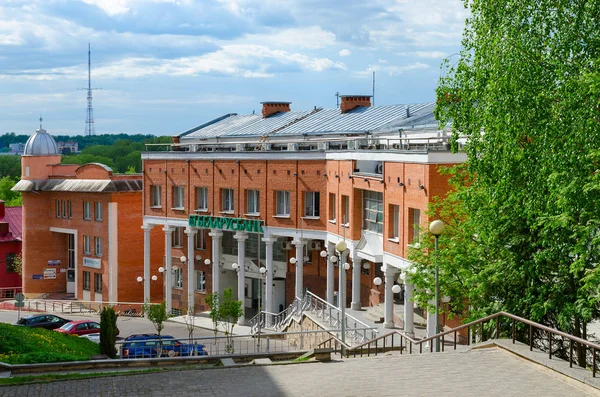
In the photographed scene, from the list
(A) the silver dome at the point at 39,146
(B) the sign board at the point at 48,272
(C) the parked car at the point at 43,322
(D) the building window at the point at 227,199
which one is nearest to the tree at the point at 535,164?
(D) the building window at the point at 227,199

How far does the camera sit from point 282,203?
5100cm

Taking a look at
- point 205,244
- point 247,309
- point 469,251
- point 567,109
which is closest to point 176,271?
point 205,244

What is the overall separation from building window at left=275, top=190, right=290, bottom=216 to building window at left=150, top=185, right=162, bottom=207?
38.6 ft

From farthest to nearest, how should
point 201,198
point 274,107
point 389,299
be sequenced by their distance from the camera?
point 274,107, point 201,198, point 389,299

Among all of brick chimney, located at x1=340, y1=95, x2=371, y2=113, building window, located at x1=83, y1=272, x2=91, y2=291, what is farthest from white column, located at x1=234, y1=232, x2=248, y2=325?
building window, located at x1=83, y1=272, x2=91, y2=291

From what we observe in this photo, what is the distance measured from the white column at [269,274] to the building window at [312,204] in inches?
125

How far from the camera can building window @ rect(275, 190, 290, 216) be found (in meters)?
50.7

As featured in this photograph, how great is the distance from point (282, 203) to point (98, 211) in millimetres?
19742

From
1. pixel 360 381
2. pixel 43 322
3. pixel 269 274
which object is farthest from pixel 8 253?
pixel 360 381

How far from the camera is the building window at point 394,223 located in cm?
3822

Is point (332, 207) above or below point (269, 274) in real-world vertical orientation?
above

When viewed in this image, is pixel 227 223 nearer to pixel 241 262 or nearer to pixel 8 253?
pixel 241 262

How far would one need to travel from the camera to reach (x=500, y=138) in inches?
960

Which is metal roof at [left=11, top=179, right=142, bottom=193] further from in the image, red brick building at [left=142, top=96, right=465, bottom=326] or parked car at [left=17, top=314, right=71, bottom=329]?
parked car at [left=17, top=314, right=71, bottom=329]
